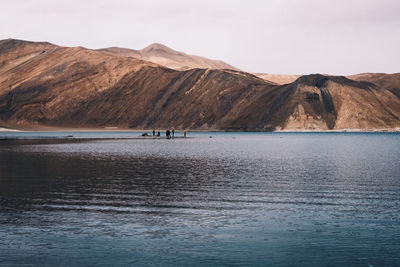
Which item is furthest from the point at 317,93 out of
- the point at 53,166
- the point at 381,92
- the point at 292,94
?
the point at 53,166

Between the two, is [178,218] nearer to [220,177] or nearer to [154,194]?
[154,194]

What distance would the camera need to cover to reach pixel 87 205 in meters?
21.4

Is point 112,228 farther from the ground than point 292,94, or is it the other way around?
point 292,94

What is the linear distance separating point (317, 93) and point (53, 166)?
500 ft

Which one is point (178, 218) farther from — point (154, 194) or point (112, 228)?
point (154, 194)

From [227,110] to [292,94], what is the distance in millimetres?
27119

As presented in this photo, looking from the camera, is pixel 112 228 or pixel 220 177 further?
pixel 220 177

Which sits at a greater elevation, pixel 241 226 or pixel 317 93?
pixel 317 93

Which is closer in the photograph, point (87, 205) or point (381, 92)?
point (87, 205)

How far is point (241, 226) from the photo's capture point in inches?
→ 676

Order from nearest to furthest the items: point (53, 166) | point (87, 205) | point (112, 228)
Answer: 1. point (112, 228)
2. point (87, 205)
3. point (53, 166)

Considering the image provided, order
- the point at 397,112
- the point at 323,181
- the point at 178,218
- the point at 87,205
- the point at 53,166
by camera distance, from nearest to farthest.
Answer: the point at 178,218 → the point at 87,205 → the point at 323,181 → the point at 53,166 → the point at 397,112

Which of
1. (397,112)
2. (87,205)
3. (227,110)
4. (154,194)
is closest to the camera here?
(87,205)

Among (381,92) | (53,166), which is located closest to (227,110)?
(381,92)
